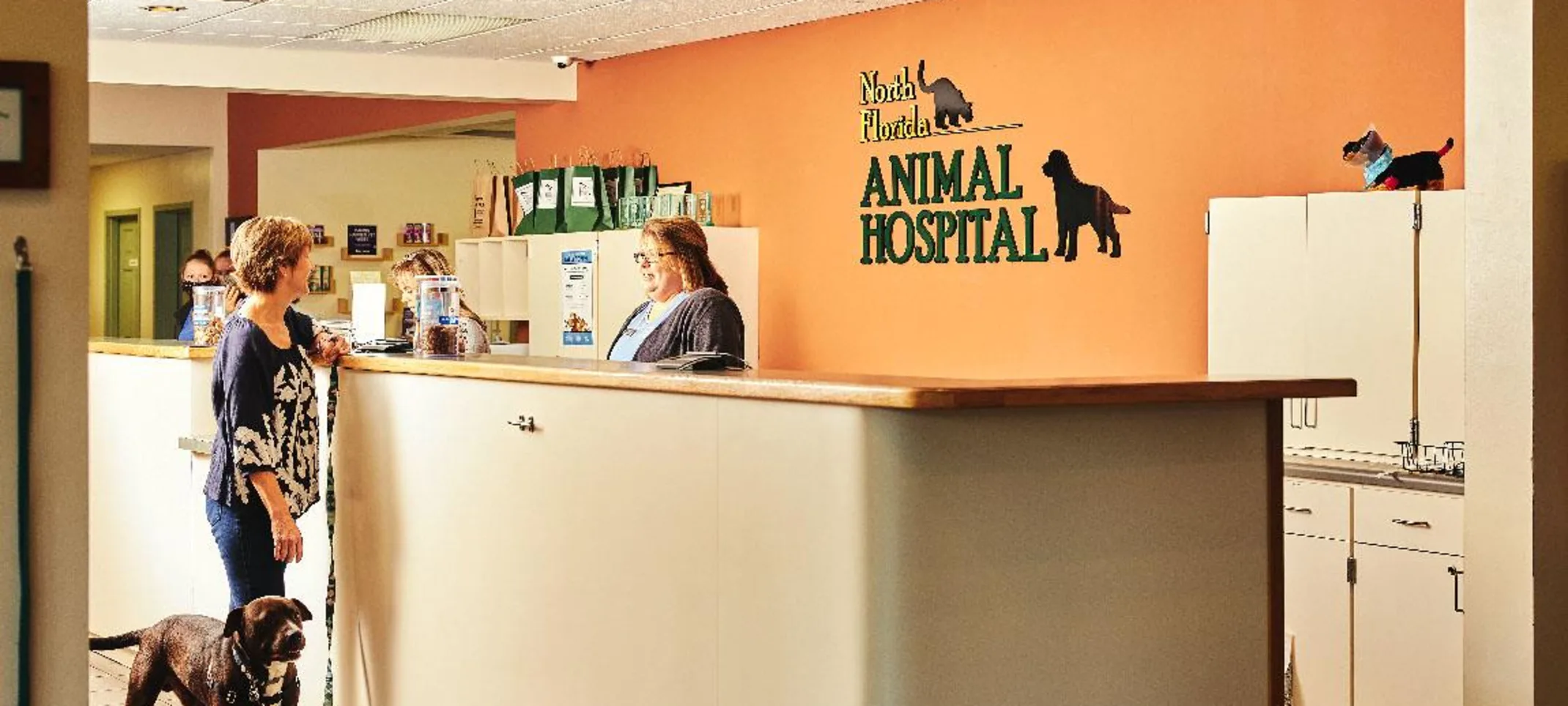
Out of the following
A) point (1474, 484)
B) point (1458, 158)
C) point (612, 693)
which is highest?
point (1458, 158)

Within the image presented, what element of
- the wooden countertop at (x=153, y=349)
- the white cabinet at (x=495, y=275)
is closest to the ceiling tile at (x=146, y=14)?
the wooden countertop at (x=153, y=349)

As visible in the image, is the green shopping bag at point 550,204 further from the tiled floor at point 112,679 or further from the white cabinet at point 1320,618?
the white cabinet at point 1320,618

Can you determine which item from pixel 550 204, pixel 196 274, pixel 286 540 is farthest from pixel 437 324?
pixel 196 274

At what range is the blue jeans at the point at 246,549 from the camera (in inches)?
182

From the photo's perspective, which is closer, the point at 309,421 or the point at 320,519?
the point at 309,421

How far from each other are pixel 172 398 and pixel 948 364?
9.64 ft

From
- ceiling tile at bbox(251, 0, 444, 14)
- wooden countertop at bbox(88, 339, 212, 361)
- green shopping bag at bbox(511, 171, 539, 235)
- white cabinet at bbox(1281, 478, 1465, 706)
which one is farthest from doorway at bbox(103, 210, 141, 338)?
white cabinet at bbox(1281, 478, 1465, 706)

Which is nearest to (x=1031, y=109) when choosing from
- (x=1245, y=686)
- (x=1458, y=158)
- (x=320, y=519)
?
(x=1458, y=158)

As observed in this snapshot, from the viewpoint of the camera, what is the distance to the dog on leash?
431cm

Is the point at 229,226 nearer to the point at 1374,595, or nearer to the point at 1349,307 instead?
the point at 1349,307

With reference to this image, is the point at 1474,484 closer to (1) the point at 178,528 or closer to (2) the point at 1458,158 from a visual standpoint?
(2) the point at 1458,158

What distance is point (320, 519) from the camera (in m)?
5.13

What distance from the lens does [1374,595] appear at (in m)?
5.22

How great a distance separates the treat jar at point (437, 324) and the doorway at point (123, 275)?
1069cm
